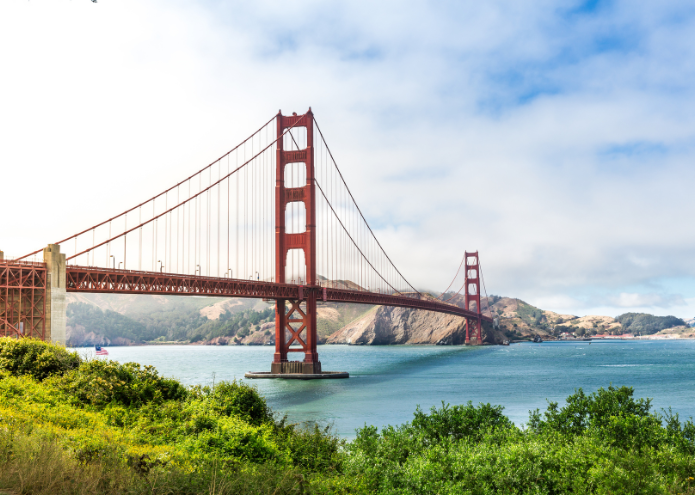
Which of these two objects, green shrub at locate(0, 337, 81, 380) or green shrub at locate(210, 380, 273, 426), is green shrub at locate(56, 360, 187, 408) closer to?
green shrub at locate(210, 380, 273, 426)

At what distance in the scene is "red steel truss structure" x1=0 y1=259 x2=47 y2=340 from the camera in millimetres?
28109

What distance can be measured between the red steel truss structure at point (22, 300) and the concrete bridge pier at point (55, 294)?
0.83 ft

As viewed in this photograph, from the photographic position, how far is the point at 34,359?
1545cm

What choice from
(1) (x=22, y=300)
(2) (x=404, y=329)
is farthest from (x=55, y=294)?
(2) (x=404, y=329)

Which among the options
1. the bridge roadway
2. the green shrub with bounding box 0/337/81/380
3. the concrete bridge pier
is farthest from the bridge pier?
the green shrub with bounding box 0/337/81/380

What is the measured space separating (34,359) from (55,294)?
1625 cm

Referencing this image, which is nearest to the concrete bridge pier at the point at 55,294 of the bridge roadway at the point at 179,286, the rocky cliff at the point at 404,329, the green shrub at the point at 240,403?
the bridge roadway at the point at 179,286

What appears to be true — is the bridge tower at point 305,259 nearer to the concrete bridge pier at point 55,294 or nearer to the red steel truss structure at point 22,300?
the concrete bridge pier at point 55,294

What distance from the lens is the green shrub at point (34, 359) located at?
14930 millimetres

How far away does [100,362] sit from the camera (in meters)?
14.1

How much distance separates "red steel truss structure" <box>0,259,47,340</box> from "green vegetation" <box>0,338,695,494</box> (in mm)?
14439

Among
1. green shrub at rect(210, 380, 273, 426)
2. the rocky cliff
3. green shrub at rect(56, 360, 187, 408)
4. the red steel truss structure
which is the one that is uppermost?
the red steel truss structure

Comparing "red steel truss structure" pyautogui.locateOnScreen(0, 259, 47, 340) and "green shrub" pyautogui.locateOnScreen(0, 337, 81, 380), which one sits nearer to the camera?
"green shrub" pyautogui.locateOnScreen(0, 337, 81, 380)

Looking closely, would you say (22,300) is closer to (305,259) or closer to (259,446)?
(259,446)
